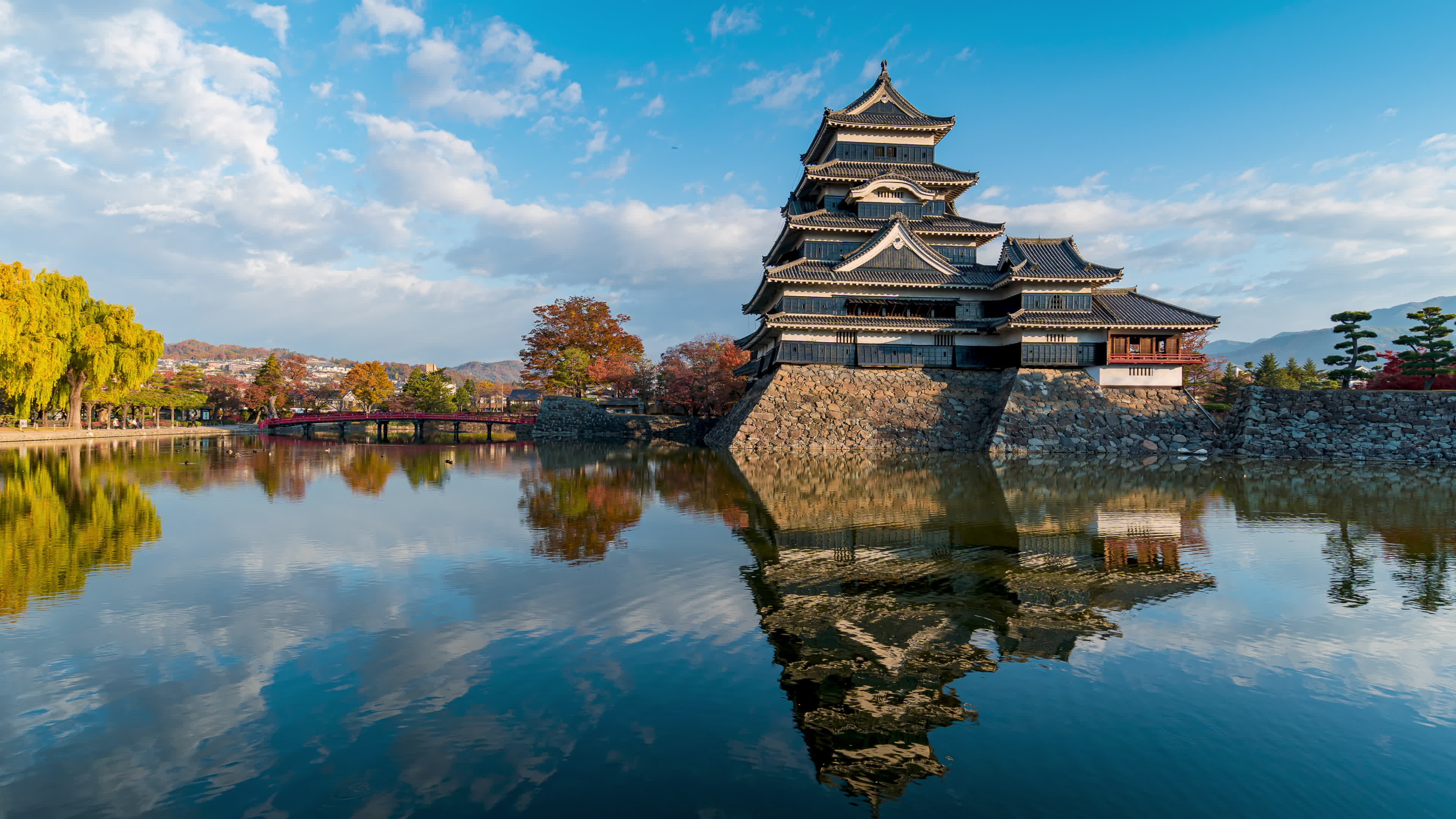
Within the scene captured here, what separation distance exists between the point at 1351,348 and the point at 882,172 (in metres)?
26.0

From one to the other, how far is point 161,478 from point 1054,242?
38.2 m

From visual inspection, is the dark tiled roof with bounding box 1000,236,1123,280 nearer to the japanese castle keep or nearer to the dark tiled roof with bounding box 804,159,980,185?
the japanese castle keep

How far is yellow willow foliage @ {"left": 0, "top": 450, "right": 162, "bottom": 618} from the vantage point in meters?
9.02

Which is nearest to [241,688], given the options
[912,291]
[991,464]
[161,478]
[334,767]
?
[334,767]

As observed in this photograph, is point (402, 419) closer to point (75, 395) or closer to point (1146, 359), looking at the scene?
point (75, 395)

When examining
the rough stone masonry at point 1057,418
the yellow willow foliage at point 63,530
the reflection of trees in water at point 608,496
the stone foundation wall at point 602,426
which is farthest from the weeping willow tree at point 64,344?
the rough stone masonry at point 1057,418

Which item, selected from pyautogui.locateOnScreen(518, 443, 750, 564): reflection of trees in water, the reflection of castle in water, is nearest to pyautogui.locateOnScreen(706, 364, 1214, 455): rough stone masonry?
pyautogui.locateOnScreen(518, 443, 750, 564): reflection of trees in water

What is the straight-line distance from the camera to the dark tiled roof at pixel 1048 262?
3206cm

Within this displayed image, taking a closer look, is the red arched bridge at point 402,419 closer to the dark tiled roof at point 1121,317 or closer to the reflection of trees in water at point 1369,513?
the dark tiled roof at point 1121,317

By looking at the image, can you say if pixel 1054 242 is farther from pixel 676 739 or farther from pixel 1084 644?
pixel 676 739

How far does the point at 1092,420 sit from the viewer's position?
31.2 metres

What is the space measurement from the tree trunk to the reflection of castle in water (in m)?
45.7

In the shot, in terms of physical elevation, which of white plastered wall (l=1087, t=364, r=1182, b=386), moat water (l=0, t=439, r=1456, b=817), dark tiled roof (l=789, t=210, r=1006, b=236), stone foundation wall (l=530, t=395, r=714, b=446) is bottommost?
moat water (l=0, t=439, r=1456, b=817)

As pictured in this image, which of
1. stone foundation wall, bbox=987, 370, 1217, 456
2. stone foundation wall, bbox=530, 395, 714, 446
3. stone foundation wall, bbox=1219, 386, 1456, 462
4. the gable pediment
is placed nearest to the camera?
stone foundation wall, bbox=1219, 386, 1456, 462
